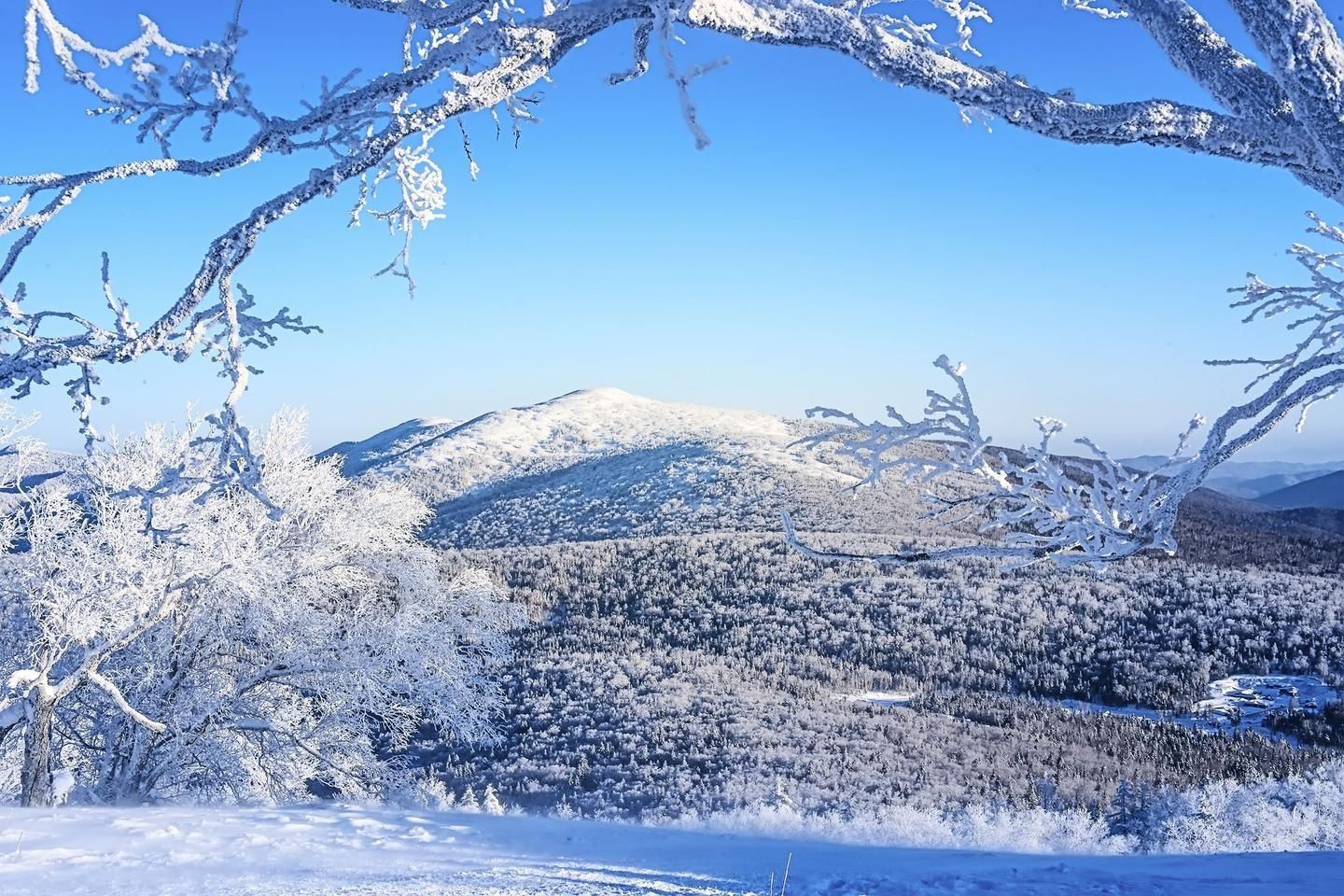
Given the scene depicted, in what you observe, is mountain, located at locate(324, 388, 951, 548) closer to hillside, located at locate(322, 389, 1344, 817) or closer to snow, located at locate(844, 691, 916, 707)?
hillside, located at locate(322, 389, 1344, 817)

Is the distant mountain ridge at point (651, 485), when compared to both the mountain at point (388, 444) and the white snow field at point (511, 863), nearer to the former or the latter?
the mountain at point (388, 444)

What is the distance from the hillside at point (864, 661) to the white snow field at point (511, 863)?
8.54 ft

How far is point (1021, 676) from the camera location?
61.3 ft

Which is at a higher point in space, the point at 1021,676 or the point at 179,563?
the point at 179,563

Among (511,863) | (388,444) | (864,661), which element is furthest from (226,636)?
(388,444)

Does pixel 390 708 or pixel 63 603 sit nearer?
pixel 63 603

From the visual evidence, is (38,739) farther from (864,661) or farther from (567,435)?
(567,435)

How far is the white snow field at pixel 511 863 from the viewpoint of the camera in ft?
14.5

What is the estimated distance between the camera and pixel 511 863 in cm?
540

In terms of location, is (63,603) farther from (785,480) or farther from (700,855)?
(785,480)

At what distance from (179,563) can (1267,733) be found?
1862 cm

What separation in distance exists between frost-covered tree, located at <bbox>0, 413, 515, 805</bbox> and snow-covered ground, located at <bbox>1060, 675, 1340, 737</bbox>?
13329 millimetres

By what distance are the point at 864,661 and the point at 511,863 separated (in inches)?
647

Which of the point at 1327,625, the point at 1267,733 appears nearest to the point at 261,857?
the point at 1267,733
